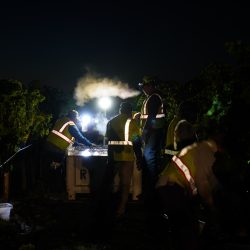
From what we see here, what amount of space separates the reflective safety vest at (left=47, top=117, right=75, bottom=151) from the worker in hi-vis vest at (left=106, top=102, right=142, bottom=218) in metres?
2.07

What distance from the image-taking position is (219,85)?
5504 millimetres

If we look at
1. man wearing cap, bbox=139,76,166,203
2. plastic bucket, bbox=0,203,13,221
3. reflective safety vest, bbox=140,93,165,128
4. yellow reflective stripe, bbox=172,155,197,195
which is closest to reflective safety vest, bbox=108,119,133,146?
man wearing cap, bbox=139,76,166,203

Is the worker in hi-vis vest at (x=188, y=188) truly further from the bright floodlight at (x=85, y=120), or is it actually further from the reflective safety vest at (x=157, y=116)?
the bright floodlight at (x=85, y=120)

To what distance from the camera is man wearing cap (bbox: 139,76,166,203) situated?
880 centimetres

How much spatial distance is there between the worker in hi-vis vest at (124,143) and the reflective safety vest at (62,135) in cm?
207

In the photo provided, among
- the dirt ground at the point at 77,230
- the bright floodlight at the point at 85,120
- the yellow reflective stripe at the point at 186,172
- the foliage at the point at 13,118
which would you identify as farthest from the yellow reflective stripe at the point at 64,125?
the yellow reflective stripe at the point at 186,172

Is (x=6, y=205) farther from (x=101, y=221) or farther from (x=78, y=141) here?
(x=78, y=141)

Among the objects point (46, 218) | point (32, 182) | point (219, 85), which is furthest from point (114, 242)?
point (32, 182)

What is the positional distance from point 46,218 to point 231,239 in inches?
180

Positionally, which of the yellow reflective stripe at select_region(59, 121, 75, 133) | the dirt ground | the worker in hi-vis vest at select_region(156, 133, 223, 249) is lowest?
the dirt ground

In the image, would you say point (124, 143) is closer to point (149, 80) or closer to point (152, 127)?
point (152, 127)

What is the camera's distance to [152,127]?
29.0 ft

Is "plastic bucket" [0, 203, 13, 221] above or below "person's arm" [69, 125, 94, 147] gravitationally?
below

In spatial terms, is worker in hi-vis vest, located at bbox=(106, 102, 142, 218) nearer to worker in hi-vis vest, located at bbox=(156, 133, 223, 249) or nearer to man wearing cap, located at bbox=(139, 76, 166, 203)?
man wearing cap, located at bbox=(139, 76, 166, 203)
